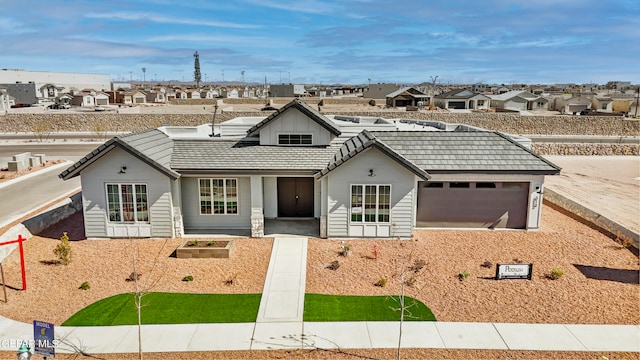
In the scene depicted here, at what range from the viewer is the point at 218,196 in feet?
62.0

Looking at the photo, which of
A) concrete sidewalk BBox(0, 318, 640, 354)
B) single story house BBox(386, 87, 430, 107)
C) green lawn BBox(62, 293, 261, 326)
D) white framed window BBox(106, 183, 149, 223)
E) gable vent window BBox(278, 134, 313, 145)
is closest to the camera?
concrete sidewalk BBox(0, 318, 640, 354)

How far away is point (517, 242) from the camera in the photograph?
17922 millimetres

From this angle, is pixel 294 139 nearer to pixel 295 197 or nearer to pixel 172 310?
pixel 295 197

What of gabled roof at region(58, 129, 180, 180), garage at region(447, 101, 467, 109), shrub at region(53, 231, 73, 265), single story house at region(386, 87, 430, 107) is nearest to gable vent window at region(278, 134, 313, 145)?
gabled roof at region(58, 129, 180, 180)

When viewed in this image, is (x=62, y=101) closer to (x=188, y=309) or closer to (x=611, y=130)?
(x=188, y=309)

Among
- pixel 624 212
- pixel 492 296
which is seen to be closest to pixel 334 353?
pixel 492 296

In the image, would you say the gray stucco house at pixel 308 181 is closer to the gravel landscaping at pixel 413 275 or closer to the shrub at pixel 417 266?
the gravel landscaping at pixel 413 275

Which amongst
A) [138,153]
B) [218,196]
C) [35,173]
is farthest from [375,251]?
[35,173]

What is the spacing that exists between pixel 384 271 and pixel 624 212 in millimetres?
16938

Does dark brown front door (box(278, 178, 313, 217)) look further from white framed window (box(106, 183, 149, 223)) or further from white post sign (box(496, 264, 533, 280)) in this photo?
white post sign (box(496, 264, 533, 280))

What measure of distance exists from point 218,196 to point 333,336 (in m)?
9.37

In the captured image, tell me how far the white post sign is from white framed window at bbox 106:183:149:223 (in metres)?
13.4

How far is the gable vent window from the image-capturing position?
1972 centimetres

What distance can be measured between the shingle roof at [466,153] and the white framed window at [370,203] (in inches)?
86.5
